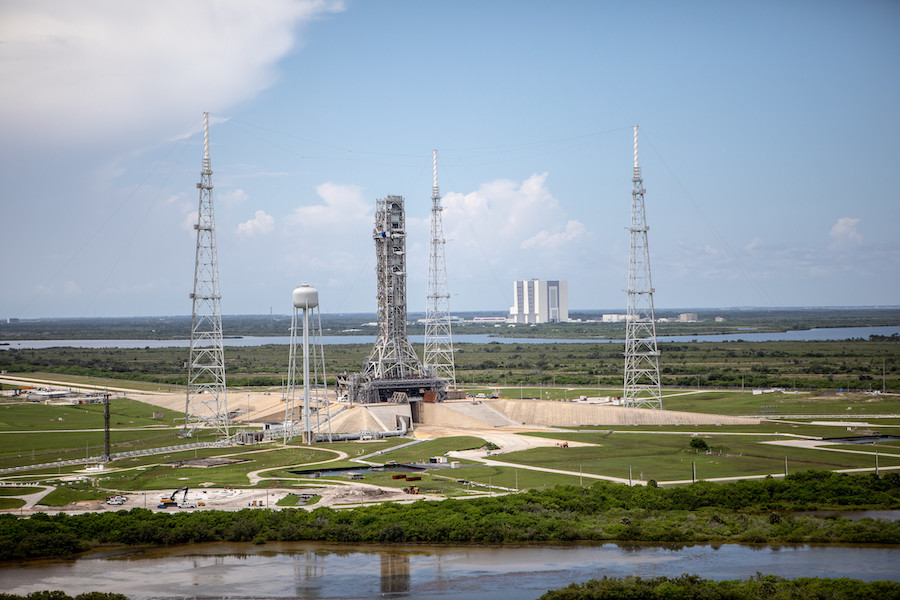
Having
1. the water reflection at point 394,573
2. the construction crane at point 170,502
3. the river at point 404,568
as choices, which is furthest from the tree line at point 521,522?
the construction crane at point 170,502

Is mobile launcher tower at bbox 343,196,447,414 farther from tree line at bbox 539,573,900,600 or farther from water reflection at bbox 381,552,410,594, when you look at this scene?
tree line at bbox 539,573,900,600

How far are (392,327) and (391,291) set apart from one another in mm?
3997

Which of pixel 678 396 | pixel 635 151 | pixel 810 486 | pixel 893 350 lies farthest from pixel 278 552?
pixel 893 350

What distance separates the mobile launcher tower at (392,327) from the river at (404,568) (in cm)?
4924

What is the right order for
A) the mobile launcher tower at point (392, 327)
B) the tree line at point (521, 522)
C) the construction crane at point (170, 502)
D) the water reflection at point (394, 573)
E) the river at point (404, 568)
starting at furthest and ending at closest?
the mobile launcher tower at point (392, 327)
the construction crane at point (170, 502)
the tree line at point (521, 522)
the water reflection at point (394, 573)
the river at point (404, 568)

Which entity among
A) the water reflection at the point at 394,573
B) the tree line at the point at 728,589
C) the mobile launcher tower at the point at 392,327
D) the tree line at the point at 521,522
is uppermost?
the mobile launcher tower at the point at 392,327

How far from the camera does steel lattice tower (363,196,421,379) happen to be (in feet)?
340

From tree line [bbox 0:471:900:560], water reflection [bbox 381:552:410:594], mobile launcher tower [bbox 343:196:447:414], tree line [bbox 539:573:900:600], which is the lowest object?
water reflection [bbox 381:552:410:594]

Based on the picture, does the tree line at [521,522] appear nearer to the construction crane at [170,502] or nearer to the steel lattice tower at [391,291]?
the construction crane at [170,502]

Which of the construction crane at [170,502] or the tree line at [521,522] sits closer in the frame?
the tree line at [521,522]

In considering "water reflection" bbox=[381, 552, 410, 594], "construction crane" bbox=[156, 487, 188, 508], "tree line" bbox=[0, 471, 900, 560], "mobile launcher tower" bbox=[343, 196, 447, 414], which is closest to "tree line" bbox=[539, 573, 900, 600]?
"water reflection" bbox=[381, 552, 410, 594]

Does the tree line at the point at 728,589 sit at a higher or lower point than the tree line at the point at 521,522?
lower

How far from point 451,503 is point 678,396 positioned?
62.8 metres

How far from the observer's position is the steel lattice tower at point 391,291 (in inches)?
4077
